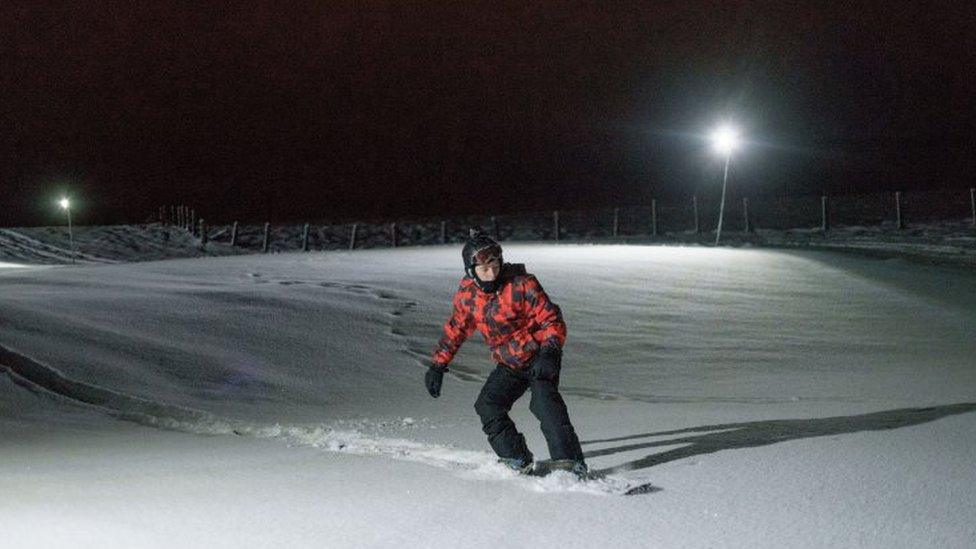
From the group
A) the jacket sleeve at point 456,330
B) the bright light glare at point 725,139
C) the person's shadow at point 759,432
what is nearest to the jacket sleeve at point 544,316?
the jacket sleeve at point 456,330

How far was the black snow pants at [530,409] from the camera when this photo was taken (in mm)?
6117

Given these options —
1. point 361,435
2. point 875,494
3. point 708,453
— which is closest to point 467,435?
point 361,435

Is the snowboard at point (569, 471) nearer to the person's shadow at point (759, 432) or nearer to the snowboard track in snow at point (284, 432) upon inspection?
the snowboard track in snow at point (284, 432)

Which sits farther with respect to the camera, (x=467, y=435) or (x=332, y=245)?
(x=332, y=245)

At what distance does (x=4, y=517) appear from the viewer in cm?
551

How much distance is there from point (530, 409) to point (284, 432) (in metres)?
2.78

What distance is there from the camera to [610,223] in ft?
183

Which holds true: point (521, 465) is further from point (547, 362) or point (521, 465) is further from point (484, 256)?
point (484, 256)

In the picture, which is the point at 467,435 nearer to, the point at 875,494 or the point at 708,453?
the point at 708,453

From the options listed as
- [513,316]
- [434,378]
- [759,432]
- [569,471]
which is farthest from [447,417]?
[513,316]

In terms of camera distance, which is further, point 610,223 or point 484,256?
point 610,223

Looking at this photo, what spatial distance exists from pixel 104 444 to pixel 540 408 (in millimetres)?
3316

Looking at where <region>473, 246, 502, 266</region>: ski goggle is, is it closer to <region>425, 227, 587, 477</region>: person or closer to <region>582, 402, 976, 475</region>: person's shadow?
<region>425, 227, 587, 477</region>: person

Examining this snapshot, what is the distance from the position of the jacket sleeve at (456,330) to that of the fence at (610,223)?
35.5m
